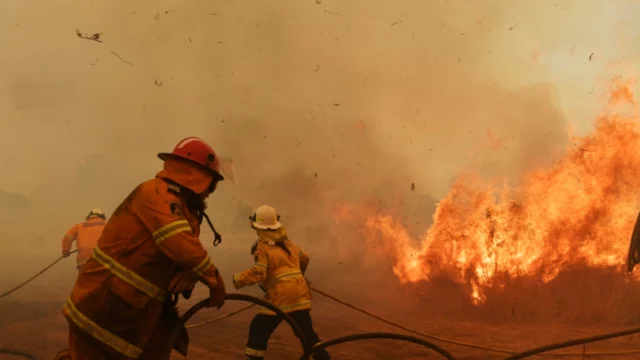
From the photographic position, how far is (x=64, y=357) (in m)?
2.82

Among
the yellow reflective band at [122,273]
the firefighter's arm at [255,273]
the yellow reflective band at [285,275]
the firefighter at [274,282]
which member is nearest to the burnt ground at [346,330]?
the firefighter at [274,282]

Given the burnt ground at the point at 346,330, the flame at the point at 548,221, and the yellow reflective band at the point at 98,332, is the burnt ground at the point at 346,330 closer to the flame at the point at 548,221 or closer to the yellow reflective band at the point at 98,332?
the flame at the point at 548,221

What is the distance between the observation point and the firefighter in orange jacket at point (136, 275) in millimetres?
2561

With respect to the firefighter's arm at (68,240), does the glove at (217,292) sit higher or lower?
lower

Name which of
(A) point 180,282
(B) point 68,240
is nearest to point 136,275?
(A) point 180,282

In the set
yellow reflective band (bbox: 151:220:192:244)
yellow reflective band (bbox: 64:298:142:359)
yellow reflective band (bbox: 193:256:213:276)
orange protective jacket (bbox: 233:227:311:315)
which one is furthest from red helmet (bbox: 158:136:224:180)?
orange protective jacket (bbox: 233:227:311:315)

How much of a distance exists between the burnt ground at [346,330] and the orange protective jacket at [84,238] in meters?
1.35

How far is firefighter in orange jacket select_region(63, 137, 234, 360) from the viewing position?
2.56 m

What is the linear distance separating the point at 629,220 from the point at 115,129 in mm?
67036

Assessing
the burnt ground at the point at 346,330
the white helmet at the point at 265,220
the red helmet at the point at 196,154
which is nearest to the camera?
the red helmet at the point at 196,154

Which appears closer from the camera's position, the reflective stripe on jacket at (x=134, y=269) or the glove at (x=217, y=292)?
the reflective stripe on jacket at (x=134, y=269)

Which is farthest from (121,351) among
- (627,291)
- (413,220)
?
(413,220)

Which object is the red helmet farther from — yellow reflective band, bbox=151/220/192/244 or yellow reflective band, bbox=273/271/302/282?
yellow reflective band, bbox=273/271/302/282

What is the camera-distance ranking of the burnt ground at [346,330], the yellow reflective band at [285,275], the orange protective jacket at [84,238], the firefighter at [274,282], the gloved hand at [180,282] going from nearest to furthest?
the gloved hand at [180,282] → the firefighter at [274,282] → the yellow reflective band at [285,275] → the burnt ground at [346,330] → the orange protective jacket at [84,238]
